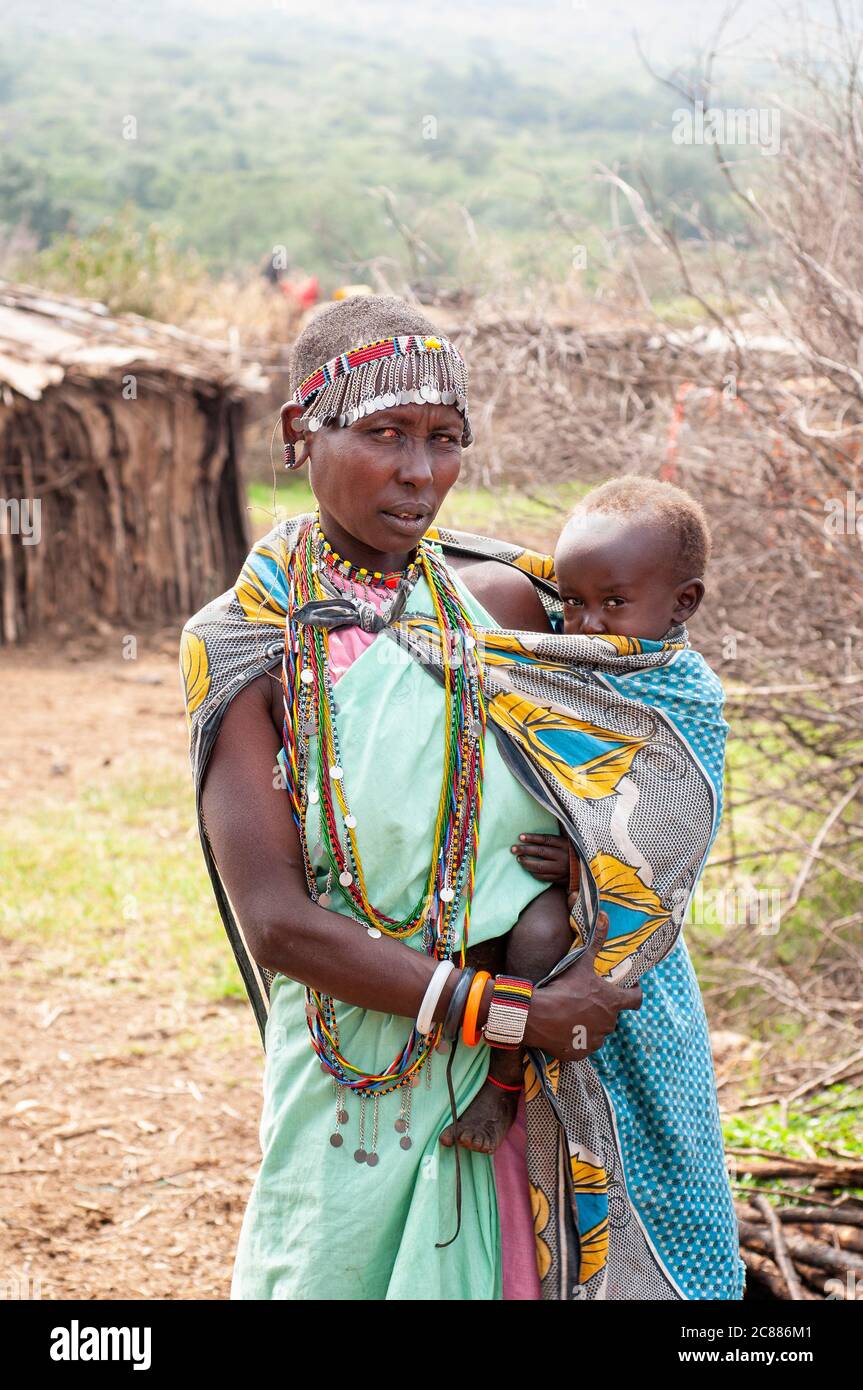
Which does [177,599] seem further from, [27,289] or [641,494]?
[641,494]

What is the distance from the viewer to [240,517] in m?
10.8

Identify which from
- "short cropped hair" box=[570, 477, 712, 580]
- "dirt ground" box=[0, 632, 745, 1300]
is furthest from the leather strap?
"dirt ground" box=[0, 632, 745, 1300]

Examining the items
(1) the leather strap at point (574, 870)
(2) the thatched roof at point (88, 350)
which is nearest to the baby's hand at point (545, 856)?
(1) the leather strap at point (574, 870)

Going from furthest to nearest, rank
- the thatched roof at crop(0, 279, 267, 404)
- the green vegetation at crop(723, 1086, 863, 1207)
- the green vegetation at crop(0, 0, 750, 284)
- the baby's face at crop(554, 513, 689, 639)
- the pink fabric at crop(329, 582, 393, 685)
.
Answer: the green vegetation at crop(0, 0, 750, 284) → the thatched roof at crop(0, 279, 267, 404) → the green vegetation at crop(723, 1086, 863, 1207) → the baby's face at crop(554, 513, 689, 639) → the pink fabric at crop(329, 582, 393, 685)

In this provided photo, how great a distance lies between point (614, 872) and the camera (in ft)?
5.67

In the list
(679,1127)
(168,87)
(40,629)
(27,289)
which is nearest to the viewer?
(679,1127)

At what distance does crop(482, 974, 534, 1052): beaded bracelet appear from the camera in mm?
1615

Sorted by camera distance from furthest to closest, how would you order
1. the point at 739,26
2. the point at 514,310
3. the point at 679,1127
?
the point at 514,310, the point at 739,26, the point at 679,1127

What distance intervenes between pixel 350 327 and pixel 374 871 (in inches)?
26.5

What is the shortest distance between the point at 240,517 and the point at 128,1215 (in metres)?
7.84

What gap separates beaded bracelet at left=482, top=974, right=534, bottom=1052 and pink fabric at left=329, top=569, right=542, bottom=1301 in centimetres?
18

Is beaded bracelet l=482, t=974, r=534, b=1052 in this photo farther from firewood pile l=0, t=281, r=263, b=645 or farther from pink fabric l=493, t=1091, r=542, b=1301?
firewood pile l=0, t=281, r=263, b=645

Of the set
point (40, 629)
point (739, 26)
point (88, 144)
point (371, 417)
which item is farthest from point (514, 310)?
point (88, 144)

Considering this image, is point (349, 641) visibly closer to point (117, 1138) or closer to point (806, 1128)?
point (806, 1128)
